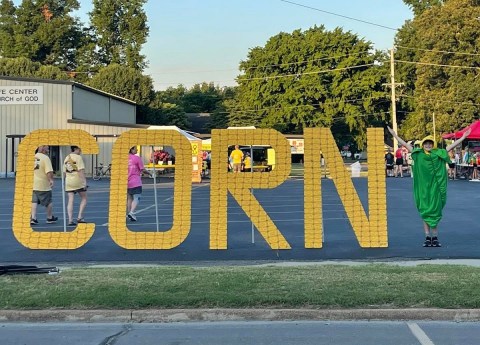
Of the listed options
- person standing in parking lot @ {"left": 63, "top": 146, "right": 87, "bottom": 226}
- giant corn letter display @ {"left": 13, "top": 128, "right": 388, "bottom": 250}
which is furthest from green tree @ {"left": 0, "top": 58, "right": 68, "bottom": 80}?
giant corn letter display @ {"left": 13, "top": 128, "right": 388, "bottom": 250}

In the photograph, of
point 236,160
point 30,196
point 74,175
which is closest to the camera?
point 30,196

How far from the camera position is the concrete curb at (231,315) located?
6820 mm

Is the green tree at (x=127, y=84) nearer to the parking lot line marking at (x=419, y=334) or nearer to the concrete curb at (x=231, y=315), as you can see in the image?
the concrete curb at (x=231, y=315)

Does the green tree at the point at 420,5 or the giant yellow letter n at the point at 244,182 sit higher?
the green tree at the point at 420,5

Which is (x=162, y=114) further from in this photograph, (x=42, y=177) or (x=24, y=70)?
(x=42, y=177)

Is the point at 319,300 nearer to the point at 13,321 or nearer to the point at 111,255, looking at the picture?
the point at 13,321

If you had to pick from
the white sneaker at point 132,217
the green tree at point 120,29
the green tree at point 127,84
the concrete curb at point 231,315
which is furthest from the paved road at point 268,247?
the green tree at point 120,29

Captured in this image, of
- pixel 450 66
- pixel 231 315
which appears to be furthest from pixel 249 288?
pixel 450 66

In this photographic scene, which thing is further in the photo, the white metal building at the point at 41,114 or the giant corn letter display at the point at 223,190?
the white metal building at the point at 41,114

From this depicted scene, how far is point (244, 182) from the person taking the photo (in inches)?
429

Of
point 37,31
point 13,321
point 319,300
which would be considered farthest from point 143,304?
point 37,31

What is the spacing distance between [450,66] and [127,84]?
3371 cm

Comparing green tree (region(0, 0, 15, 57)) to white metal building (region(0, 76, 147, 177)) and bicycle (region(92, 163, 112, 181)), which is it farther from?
bicycle (region(92, 163, 112, 181))

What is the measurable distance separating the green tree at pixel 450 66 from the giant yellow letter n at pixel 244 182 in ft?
134
